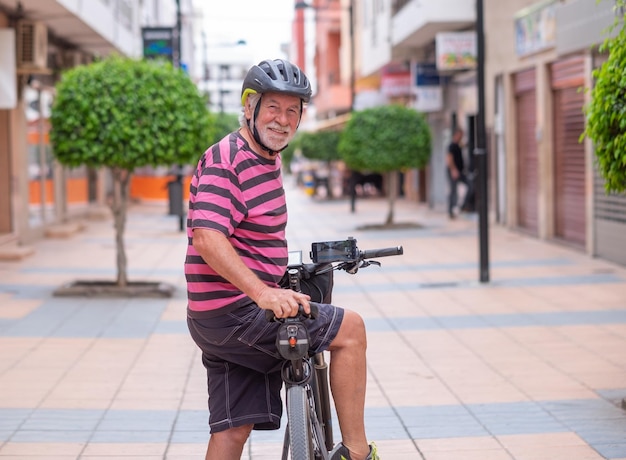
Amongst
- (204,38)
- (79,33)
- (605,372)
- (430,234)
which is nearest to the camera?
(605,372)

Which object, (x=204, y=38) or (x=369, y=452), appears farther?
(x=204, y=38)

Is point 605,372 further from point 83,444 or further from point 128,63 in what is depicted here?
point 128,63

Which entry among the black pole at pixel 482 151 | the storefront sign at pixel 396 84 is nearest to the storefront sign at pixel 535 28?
the black pole at pixel 482 151

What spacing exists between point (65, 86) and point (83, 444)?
7.45m

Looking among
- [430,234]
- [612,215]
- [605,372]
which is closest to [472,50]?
[430,234]

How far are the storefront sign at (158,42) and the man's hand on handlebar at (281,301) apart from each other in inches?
858

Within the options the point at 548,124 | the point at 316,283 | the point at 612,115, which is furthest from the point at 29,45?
the point at 316,283

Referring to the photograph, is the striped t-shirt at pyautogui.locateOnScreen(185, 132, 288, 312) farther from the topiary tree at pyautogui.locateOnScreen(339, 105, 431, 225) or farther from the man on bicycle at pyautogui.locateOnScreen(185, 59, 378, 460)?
the topiary tree at pyautogui.locateOnScreen(339, 105, 431, 225)

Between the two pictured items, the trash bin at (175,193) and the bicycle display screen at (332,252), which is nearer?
the bicycle display screen at (332,252)

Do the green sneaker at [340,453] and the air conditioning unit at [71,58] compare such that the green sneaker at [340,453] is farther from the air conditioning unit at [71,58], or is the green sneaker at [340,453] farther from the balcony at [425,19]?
the air conditioning unit at [71,58]

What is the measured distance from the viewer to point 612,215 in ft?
50.7

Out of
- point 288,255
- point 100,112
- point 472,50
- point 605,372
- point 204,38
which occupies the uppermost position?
point 204,38

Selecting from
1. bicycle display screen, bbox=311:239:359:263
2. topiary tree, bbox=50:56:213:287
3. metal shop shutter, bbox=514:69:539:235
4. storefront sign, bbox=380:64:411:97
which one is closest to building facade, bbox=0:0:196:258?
topiary tree, bbox=50:56:213:287

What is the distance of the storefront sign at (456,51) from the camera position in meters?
25.3
